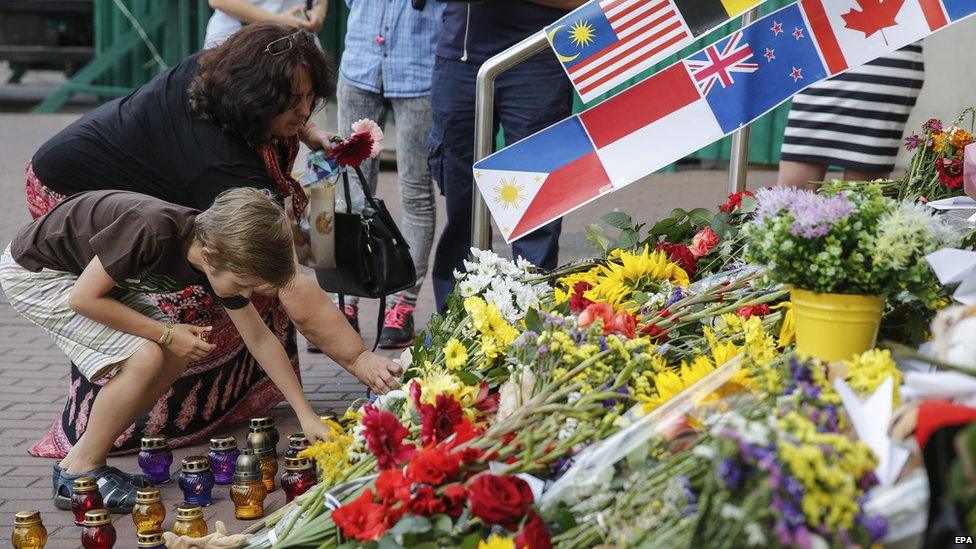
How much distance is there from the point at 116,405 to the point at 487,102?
1372mm

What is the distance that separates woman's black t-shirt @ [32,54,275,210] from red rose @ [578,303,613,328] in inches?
56.0

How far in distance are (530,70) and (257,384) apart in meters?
1.46

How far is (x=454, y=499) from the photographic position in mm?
1996

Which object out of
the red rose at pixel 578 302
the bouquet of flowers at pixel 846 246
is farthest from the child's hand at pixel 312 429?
the bouquet of flowers at pixel 846 246

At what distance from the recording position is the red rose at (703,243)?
3.25 meters

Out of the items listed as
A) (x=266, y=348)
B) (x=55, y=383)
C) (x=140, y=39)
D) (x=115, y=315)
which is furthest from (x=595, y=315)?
(x=140, y=39)

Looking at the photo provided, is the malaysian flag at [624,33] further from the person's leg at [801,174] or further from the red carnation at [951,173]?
the person's leg at [801,174]

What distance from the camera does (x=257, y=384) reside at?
13.4 feet

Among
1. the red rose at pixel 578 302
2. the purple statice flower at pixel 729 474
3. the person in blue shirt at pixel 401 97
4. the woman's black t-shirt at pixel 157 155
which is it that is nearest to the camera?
the purple statice flower at pixel 729 474

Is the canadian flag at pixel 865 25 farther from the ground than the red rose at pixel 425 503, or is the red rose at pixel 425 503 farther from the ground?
the canadian flag at pixel 865 25

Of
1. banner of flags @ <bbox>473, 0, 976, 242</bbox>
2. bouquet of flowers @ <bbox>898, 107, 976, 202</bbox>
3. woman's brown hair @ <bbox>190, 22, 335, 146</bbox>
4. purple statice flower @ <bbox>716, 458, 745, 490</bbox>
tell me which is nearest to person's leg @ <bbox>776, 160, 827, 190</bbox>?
bouquet of flowers @ <bbox>898, 107, 976, 202</bbox>

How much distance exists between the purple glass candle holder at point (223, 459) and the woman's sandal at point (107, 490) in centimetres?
23

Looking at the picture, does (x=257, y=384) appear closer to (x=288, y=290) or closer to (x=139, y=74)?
(x=288, y=290)

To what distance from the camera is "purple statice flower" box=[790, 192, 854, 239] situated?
205 cm
